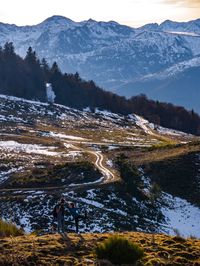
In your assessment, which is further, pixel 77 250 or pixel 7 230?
pixel 7 230

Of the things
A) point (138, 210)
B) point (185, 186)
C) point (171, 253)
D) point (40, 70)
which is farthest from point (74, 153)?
point (40, 70)

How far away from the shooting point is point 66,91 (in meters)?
181

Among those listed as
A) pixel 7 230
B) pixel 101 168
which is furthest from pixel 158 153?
pixel 7 230

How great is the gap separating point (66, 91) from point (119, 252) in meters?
165

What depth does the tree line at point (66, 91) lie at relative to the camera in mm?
169625

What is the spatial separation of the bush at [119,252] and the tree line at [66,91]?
488 feet

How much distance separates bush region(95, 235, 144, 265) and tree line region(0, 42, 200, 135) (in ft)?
488

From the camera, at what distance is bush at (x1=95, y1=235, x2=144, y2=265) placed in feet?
55.7

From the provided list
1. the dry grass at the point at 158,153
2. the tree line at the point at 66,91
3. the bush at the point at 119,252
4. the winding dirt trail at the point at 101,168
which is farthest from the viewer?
the tree line at the point at 66,91

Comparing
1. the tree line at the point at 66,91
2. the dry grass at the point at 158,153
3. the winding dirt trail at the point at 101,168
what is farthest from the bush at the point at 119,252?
the tree line at the point at 66,91

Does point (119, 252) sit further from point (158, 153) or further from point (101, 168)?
point (158, 153)

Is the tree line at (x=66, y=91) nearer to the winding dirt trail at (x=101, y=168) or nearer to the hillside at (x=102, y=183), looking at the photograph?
the hillside at (x=102, y=183)

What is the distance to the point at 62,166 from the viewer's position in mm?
64812

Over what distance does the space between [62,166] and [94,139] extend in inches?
1725
